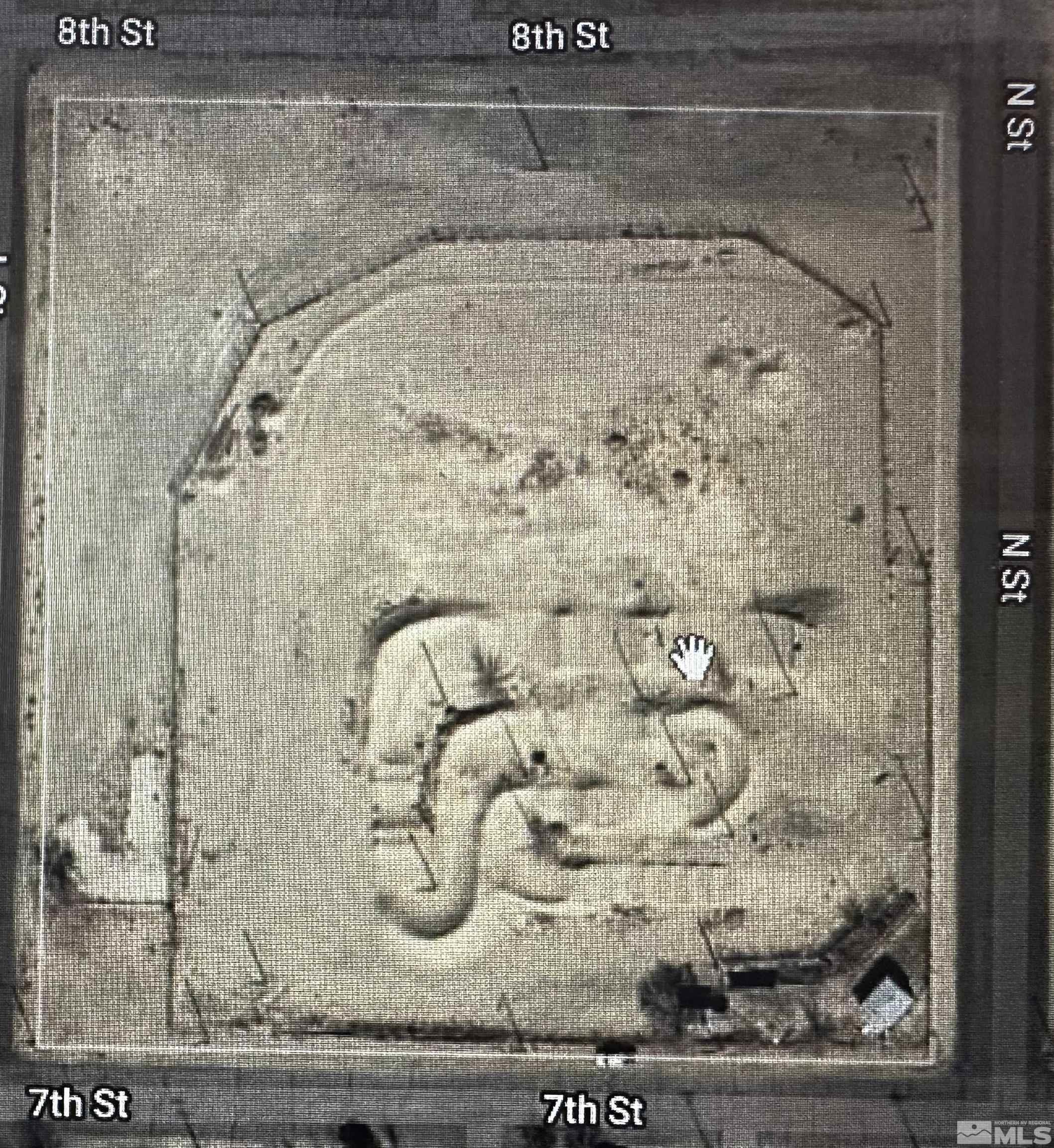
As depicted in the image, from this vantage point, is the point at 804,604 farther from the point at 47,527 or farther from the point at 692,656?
the point at 47,527

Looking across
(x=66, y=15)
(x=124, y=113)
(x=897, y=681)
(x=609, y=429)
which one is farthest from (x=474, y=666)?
(x=66, y=15)

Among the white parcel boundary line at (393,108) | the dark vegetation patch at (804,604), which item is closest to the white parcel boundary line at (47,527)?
the white parcel boundary line at (393,108)

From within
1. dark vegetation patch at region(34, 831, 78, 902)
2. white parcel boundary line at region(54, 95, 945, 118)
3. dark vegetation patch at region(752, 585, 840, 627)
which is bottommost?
dark vegetation patch at region(34, 831, 78, 902)

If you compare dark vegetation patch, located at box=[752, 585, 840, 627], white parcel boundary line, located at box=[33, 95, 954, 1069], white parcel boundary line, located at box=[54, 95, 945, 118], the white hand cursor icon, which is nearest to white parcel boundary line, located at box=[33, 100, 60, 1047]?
white parcel boundary line, located at box=[33, 95, 954, 1069]

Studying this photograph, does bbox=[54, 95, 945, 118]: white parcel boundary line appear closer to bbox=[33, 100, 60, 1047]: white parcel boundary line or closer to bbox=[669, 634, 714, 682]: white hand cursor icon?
bbox=[33, 100, 60, 1047]: white parcel boundary line

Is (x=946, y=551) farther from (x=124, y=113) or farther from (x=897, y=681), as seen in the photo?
(x=124, y=113)

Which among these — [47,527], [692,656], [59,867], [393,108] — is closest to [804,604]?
[692,656]
